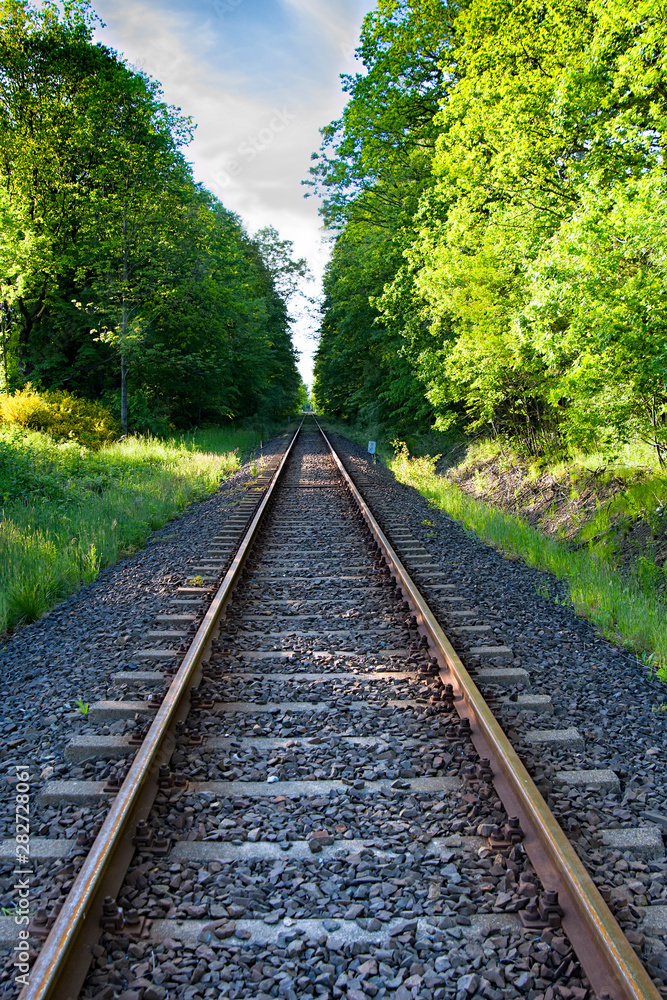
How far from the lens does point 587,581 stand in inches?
254

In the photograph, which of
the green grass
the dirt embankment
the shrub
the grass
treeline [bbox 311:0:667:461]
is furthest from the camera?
the shrub

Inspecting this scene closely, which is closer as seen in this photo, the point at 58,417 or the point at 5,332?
the point at 58,417

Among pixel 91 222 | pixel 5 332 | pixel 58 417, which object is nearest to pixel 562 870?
pixel 58 417

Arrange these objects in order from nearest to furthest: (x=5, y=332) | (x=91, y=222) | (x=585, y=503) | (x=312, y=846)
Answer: (x=312, y=846) → (x=585, y=503) → (x=91, y=222) → (x=5, y=332)

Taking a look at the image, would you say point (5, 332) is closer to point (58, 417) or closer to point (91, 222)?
point (91, 222)

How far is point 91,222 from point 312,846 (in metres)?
19.7

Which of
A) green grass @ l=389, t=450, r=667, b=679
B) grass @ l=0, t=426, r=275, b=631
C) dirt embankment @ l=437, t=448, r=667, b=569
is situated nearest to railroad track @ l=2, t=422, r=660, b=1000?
green grass @ l=389, t=450, r=667, b=679

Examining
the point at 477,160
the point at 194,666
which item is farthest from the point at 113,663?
the point at 477,160

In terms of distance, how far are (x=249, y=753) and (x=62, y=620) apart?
9.96 feet

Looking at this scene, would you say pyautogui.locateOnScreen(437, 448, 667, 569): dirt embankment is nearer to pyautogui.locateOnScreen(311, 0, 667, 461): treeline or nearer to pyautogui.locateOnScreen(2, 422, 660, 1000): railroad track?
pyautogui.locateOnScreen(311, 0, 667, 461): treeline

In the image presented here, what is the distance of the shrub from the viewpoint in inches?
620

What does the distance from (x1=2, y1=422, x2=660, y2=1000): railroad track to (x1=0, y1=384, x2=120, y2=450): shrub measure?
13.0 metres

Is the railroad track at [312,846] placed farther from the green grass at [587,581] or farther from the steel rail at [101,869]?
the green grass at [587,581]

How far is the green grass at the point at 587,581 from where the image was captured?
200 inches
